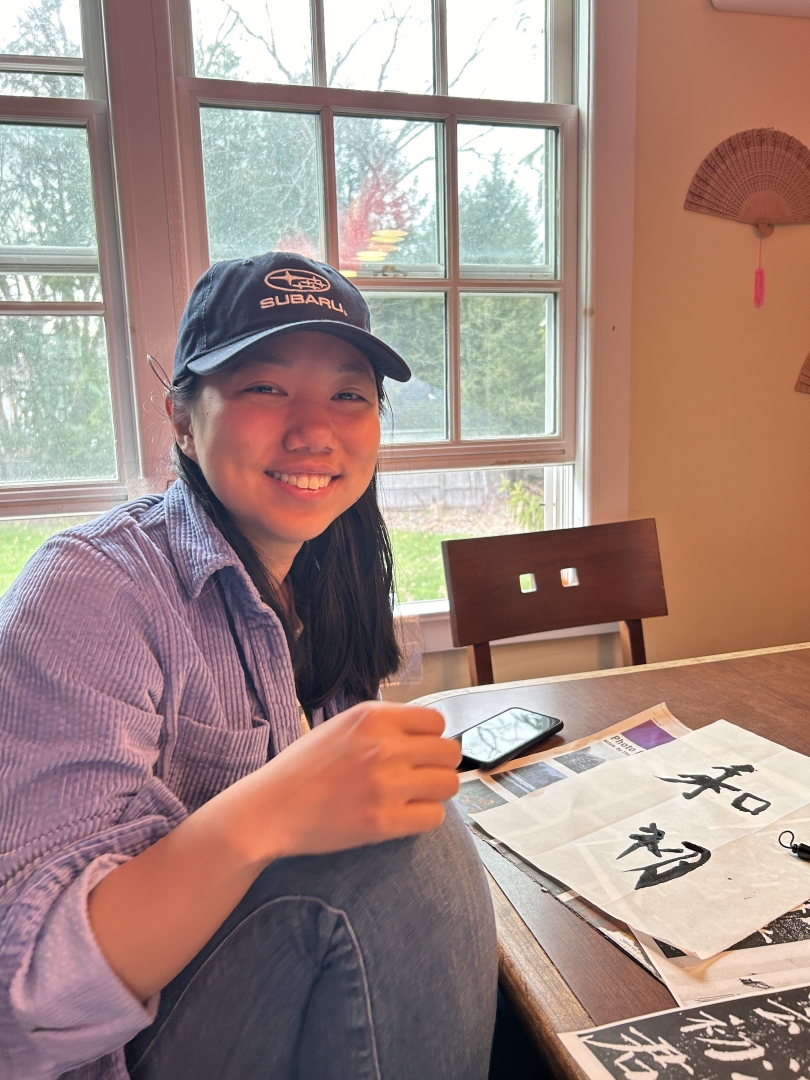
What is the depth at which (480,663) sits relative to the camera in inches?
52.2

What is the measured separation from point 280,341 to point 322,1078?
0.65 meters

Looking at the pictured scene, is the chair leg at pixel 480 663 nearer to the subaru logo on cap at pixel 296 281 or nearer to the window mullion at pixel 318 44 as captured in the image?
the subaru logo on cap at pixel 296 281

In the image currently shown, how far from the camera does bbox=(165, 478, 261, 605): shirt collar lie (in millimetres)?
681

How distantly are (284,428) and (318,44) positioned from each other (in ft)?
4.41

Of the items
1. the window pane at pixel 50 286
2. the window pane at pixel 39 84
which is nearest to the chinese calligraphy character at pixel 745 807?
the window pane at pixel 50 286

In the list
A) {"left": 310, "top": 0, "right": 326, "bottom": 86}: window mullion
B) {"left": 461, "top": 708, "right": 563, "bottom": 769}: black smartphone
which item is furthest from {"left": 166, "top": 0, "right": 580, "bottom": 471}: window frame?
{"left": 461, "top": 708, "right": 563, "bottom": 769}: black smartphone

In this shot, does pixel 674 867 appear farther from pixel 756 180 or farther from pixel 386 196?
pixel 756 180

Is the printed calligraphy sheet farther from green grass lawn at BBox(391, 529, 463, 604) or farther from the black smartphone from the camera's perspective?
green grass lawn at BBox(391, 529, 463, 604)

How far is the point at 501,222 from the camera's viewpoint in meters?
1.80

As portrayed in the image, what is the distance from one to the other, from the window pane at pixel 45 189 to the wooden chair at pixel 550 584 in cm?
111

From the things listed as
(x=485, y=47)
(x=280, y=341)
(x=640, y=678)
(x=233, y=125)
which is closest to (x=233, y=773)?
(x=280, y=341)

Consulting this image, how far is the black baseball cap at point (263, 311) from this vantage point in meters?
0.74

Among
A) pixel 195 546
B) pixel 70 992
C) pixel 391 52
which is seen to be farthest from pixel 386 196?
pixel 70 992

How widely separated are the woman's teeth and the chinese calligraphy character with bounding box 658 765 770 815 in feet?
1.68
